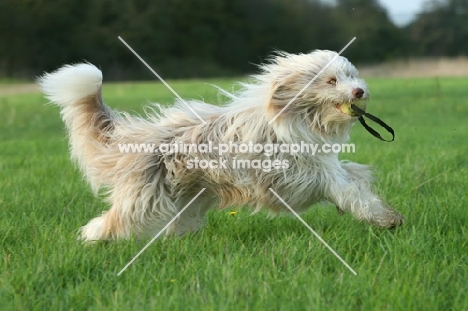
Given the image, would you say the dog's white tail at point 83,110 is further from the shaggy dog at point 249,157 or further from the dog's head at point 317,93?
the dog's head at point 317,93

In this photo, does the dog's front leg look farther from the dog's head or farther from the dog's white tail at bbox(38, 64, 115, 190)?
the dog's white tail at bbox(38, 64, 115, 190)

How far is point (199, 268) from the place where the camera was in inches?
138

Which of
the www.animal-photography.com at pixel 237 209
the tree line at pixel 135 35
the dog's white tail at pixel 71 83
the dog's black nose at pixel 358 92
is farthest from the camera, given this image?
the tree line at pixel 135 35

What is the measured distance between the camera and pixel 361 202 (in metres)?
4.09

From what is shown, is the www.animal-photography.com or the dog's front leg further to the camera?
the dog's front leg

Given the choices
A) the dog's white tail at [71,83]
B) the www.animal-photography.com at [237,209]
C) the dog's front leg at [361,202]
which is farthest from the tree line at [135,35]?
the dog's front leg at [361,202]

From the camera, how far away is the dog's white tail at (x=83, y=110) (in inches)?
169

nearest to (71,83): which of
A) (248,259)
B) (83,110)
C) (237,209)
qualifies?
(83,110)

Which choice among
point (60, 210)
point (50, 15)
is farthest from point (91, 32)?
point (60, 210)

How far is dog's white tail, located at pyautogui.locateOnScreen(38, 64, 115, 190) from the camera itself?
4281 mm

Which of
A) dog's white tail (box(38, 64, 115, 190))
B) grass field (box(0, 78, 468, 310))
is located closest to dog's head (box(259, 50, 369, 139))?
grass field (box(0, 78, 468, 310))

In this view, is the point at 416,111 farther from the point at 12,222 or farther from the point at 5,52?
the point at 5,52

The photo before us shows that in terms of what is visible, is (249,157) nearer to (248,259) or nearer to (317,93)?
(317,93)

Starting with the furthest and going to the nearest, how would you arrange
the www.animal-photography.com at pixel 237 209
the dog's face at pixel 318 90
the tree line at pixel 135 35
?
the tree line at pixel 135 35
the dog's face at pixel 318 90
the www.animal-photography.com at pixel 237 209
